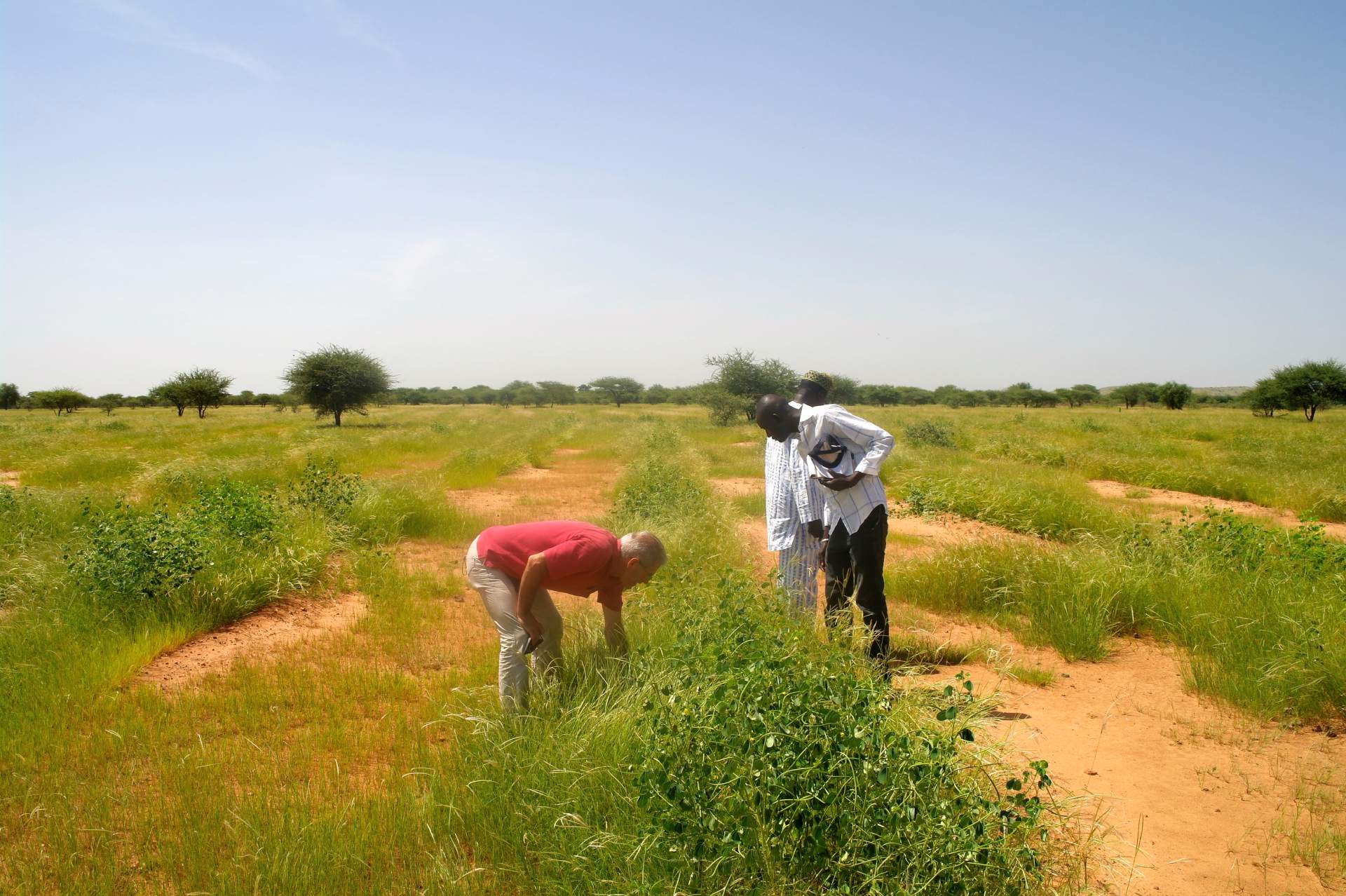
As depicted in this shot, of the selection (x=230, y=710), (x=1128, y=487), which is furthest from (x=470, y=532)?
(x=1128, y=487)

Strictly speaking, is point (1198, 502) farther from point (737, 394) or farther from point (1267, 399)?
point (1267, 399)

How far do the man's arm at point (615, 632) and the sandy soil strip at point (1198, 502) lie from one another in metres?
11.5

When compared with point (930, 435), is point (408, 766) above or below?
below

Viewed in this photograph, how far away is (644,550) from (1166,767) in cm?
304

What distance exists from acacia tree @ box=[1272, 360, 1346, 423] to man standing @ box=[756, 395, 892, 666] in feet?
161

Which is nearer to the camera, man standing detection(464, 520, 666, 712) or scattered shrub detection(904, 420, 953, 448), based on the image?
man standing detection(464, 520, 666, 712)

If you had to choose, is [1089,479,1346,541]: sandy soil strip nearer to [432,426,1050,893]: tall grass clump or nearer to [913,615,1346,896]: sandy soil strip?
[913,615,1346,896]: sandy soil strip

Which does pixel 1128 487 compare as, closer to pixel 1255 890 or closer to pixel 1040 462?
pixel 1040 462

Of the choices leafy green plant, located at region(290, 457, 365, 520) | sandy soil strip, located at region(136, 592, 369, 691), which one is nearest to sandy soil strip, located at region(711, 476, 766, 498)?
leafy green plant, located at region(290, 457, 365, 520)

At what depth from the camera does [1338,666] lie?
4.14 metres

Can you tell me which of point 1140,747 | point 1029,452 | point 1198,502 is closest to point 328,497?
point 1140,747

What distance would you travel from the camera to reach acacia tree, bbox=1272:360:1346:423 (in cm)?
3972

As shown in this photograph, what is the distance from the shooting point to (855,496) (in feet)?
14.4

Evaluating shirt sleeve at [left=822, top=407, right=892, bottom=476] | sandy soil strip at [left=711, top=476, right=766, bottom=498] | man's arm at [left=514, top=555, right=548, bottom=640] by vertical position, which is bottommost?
sandy soil strip at [left=711, top=476, right=766, bottom=498]
